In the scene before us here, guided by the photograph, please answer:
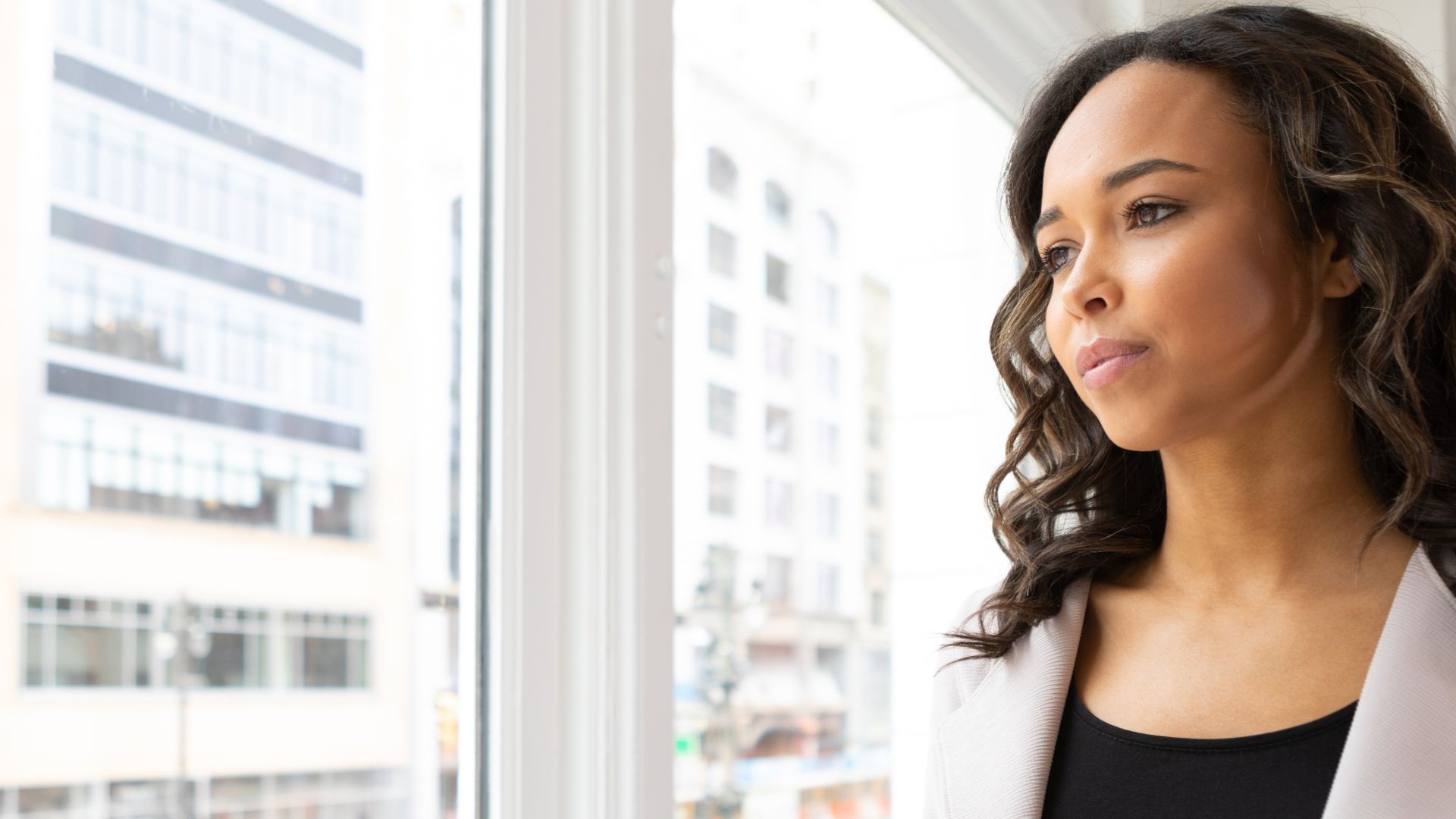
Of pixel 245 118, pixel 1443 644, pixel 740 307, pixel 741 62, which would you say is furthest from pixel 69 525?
pixel 740 307

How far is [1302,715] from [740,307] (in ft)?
13.8

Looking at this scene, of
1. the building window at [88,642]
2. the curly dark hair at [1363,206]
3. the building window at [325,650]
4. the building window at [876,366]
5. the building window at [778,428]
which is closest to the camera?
the building window at [88,642]

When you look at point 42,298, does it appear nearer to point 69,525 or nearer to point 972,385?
point 69,525

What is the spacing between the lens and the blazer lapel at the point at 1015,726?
1.04 meters

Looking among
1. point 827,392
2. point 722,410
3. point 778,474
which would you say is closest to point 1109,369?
Answer: point 722,410

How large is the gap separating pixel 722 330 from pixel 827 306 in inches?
37.1

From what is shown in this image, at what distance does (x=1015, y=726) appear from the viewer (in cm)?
106

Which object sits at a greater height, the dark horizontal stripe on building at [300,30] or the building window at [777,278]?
the building window at [777,278]

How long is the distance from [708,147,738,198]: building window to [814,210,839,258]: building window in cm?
61

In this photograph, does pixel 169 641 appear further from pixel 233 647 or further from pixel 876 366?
pixel 876 366

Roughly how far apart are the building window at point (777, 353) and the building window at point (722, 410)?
27cm

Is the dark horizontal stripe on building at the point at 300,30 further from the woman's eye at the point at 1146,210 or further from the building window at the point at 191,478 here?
the woman's eye at the point at 1146,210

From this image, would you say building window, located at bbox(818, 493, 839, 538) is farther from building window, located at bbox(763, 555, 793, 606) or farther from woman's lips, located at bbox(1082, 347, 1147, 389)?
woman's lips, located at bbox(1082, 347, 1147, 389)

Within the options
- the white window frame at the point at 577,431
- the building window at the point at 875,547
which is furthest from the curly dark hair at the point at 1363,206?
the building window at the point at 875,547
